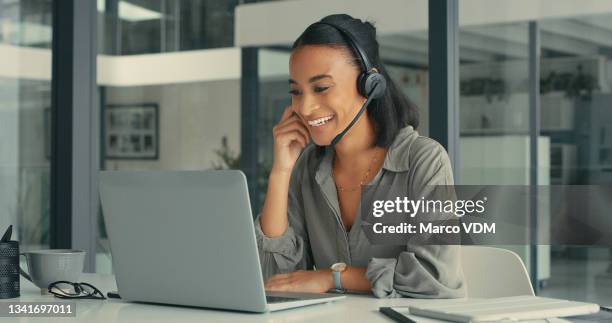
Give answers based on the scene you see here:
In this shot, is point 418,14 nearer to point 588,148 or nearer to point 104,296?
point 588,148

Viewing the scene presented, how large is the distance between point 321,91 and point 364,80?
5.2 inches

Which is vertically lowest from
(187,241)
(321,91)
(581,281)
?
(581,281)

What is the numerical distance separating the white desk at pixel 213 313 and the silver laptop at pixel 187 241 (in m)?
0.02

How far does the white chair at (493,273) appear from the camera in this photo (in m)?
2.25

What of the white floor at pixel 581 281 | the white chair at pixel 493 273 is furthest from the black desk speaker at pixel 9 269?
the white floor at pixel 581 281

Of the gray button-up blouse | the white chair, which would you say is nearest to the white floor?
the white chair

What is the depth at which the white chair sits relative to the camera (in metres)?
2.25

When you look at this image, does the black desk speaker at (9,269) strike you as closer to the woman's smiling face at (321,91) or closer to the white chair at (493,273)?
the woman's smiling face at (321,91)

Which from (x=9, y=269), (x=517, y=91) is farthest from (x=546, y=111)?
(x=9, y=269)

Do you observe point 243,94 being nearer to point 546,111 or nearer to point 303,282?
point 546,111

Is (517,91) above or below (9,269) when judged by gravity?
above

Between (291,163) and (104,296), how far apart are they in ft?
2.07

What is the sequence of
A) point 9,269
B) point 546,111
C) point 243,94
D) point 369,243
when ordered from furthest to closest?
point 243,94 → point 546,111 → point 369,243 → point 9,269

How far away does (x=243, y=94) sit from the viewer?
4.04m
